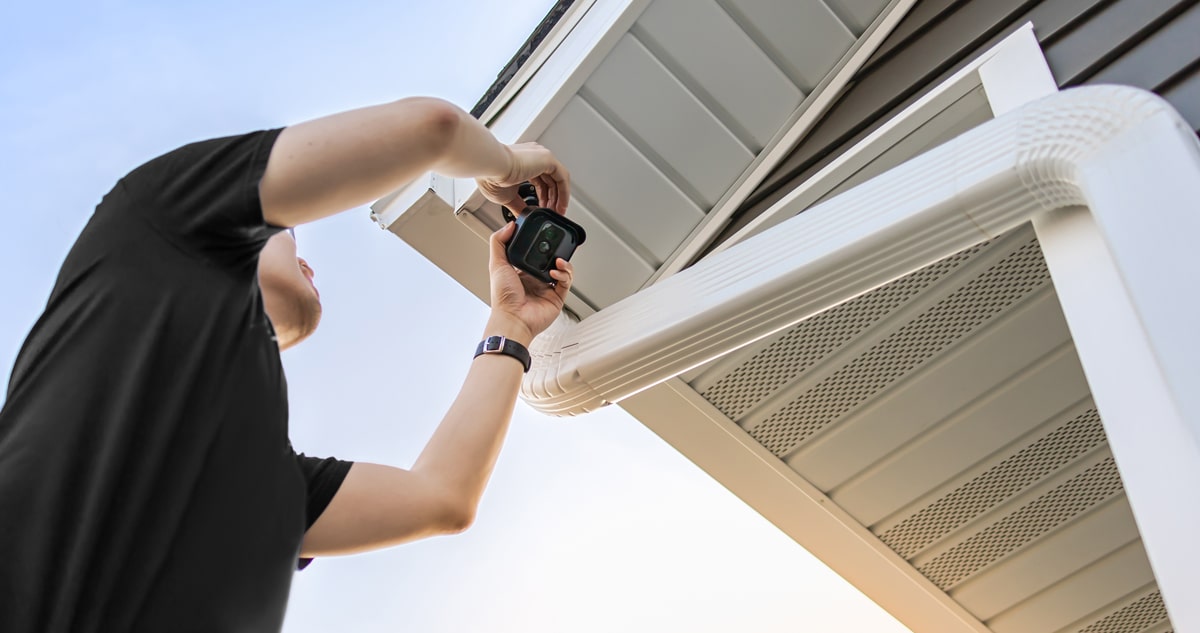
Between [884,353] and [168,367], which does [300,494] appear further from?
[884,353]

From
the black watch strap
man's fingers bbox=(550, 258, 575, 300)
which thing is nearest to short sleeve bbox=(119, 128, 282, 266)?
the black watch strap

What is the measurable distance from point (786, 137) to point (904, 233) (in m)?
0.90

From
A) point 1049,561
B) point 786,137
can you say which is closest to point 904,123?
point 786,137

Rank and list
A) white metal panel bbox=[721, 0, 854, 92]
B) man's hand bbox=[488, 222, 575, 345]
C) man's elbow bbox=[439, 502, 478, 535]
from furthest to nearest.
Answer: white metal panel bbox=[721, 0, 854, 92] < man's hand bbox=[488, 222, 575, 345] < man's elbow bbox=[439, 502, 478, 535]

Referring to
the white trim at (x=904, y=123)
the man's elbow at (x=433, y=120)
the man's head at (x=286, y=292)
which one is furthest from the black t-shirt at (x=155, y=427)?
the white trim at (x=904, y=123)

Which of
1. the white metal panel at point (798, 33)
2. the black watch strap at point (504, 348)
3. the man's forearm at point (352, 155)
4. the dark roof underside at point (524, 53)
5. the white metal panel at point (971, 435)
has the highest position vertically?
the white metal panel at point (798, 33)

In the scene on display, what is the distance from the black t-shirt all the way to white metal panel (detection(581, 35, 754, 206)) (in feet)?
4.34

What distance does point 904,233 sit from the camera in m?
1.63

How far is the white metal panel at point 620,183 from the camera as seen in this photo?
2234 mm

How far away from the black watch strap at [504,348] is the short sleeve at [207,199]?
2.14 ft

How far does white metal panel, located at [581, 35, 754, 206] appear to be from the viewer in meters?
2.22

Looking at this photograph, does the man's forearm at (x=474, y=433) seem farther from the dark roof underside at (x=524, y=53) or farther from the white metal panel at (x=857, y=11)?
the white metal panel at (x=857, y=11)

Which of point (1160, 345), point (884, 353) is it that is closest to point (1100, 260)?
point (1160, 345)

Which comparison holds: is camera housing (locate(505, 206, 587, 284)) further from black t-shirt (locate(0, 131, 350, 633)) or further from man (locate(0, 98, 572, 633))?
black t-shirt (locate(0, 131, 350, 633))
